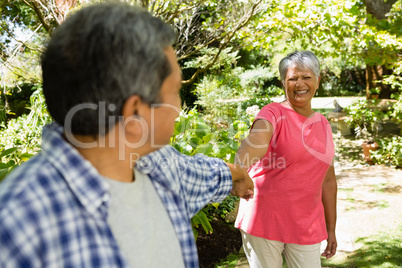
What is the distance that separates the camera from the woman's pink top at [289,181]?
6.28ft

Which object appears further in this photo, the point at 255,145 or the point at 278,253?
the point at 278,253

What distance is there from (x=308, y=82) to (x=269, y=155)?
1.59 feet

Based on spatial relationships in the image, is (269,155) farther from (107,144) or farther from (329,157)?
(107,144)

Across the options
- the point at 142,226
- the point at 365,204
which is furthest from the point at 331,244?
the point at 365,204

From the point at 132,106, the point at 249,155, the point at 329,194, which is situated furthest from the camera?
the point at 329,194

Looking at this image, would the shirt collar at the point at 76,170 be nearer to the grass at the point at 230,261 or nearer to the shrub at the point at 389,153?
the grass at the point at 230,261

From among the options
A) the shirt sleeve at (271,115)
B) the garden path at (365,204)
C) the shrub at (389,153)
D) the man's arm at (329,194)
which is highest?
the shirt sleeve at (271,115)

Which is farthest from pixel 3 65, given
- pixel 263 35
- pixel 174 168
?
pixel 263 35

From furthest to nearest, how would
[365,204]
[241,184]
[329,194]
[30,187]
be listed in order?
[365,204] < [329,194] < [241,184] < [30,187]

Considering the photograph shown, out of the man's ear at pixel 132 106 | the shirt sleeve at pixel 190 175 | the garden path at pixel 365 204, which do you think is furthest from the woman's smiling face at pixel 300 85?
the garden path at pixel 365 204

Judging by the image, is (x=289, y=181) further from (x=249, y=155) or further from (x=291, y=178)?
(x=249, y=155)

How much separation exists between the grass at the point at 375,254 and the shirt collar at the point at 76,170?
317 centimetres

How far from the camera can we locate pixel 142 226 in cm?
85

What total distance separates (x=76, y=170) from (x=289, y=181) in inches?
55.5
